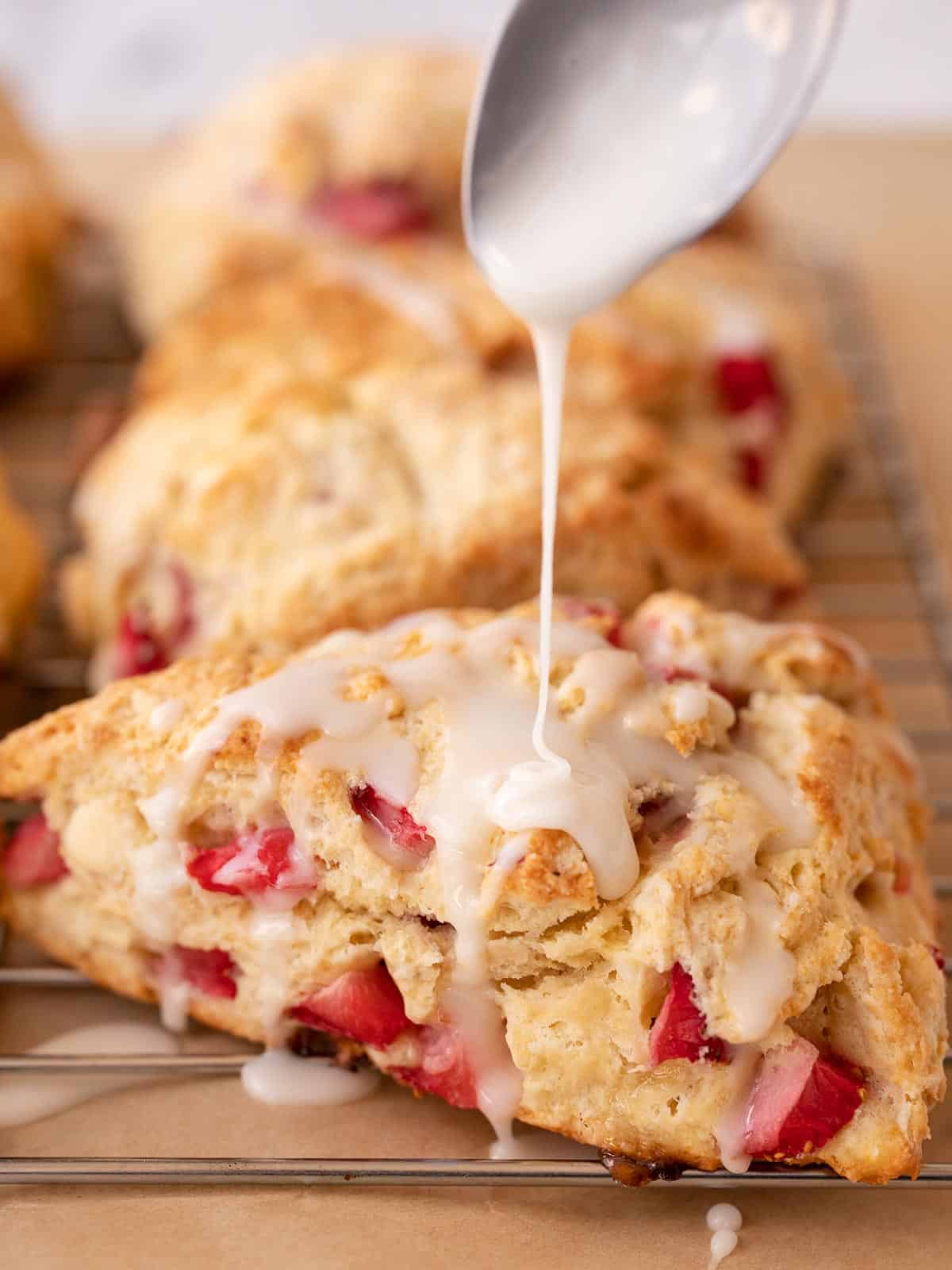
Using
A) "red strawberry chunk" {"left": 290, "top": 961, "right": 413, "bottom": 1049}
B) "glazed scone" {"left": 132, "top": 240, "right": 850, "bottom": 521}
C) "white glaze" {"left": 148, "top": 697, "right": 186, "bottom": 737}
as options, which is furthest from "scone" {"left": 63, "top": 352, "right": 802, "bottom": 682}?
"red strawberry chunk" {"left": 290, "top": 961, "right": 413, "bottom": 1049}

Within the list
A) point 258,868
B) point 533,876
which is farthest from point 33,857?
point 533,876

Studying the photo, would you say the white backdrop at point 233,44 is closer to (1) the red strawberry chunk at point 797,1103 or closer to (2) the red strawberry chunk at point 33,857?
(2) the red strawberry chunk at point 33,857

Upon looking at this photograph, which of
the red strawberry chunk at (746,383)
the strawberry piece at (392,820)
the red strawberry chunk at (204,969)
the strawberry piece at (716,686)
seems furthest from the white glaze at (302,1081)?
the red strawberry chunk at (746,383)

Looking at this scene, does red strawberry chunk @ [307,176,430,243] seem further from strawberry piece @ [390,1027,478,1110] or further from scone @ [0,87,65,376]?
strawberry piece @ [390,1027,478,1110]

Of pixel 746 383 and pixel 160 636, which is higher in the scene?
pixel 746 383

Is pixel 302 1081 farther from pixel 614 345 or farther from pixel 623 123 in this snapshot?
pixel 614 345
